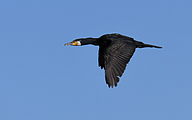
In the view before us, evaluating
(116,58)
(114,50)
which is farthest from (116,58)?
(114,50)

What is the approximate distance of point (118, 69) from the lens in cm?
1242

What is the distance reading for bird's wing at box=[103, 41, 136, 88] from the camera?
1226cm

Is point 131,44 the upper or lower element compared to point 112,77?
upper

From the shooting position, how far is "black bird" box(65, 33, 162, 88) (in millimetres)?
12344

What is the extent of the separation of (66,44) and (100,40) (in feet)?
3.69

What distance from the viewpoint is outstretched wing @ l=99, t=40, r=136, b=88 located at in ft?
40.2

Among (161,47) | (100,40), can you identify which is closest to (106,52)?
(100,40)

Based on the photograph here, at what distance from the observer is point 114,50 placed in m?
13.0

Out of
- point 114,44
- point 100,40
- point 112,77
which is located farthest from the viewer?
point 100,40

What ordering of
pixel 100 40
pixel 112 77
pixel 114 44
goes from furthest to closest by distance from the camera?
pixel 100 40, pixel 114 44, pixel 112 77

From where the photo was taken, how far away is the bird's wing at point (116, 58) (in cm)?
1226

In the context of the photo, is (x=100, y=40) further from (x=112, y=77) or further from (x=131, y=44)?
(x=112, y=77)

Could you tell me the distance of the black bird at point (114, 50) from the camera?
40.5ft

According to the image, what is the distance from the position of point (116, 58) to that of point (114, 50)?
350mm
